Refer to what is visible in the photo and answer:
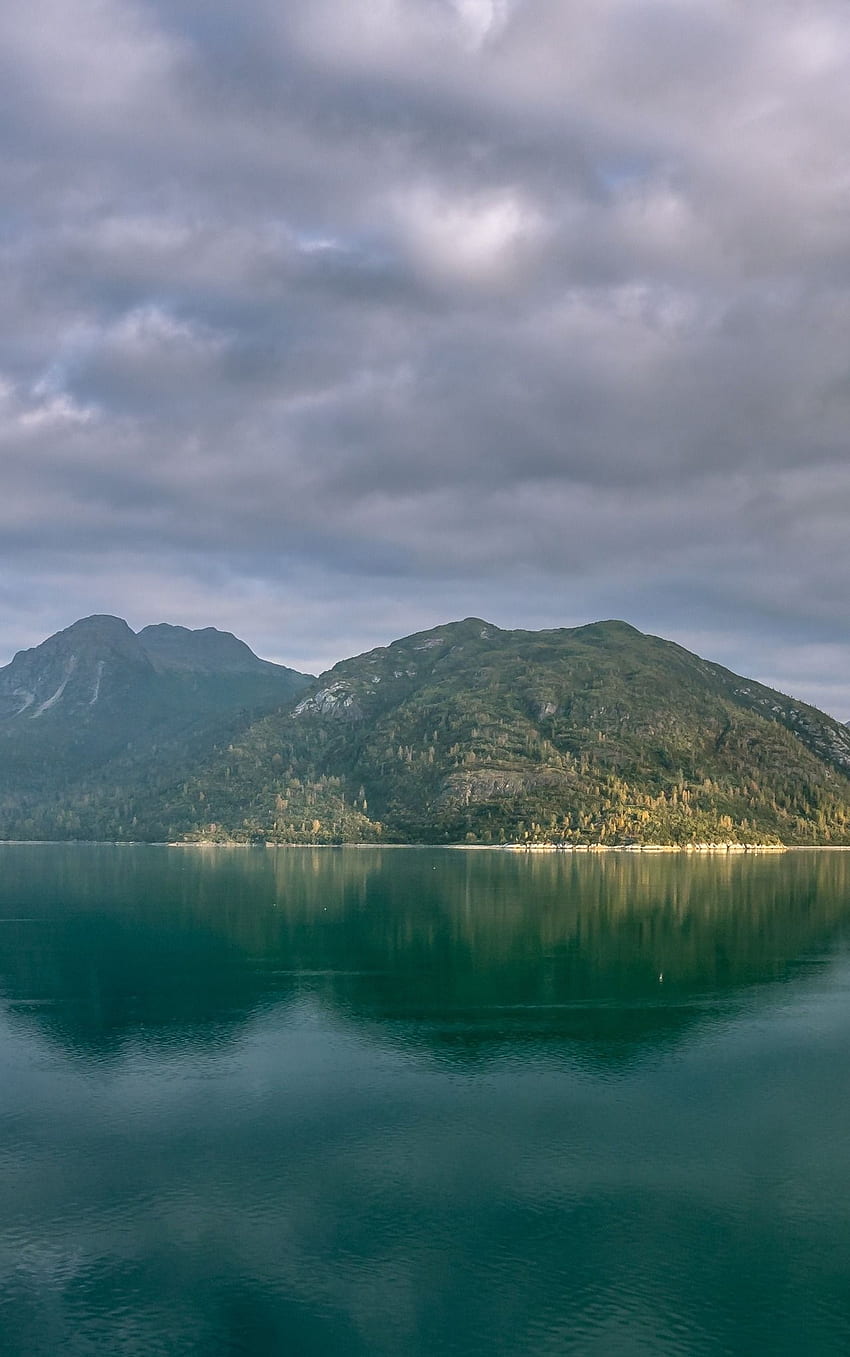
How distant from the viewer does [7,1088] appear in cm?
A: 11025

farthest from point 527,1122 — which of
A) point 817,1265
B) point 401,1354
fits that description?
point 401,1354

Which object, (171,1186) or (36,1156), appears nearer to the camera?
(171,1186)

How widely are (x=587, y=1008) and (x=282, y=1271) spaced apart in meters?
89.5

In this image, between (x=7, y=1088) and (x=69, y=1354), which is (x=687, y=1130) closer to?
(x=69, y=1354)

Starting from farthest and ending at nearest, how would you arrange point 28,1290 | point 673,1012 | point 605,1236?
point 673,1012 < point 605,1236 < point 28,1290

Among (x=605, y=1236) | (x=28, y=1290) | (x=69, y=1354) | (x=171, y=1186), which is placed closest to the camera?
(x=69, y=1354)

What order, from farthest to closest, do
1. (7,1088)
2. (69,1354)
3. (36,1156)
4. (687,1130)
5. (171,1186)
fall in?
1. (7,1088)
2. (687,1130)
3. (36,1156)
4. (171,1186)
5. (69,1354)

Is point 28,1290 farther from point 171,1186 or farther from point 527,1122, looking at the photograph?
point 527,1122

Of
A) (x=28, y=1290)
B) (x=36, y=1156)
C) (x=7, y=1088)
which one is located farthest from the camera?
(x=7, y=1088)

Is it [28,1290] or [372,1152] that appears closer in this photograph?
[28,1290]

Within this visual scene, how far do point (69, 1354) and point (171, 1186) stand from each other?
23.2 meters

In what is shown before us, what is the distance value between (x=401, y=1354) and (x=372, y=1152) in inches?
1216

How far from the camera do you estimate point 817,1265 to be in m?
70.8

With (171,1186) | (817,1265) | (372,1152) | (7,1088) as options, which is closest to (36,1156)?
(171,1186)
